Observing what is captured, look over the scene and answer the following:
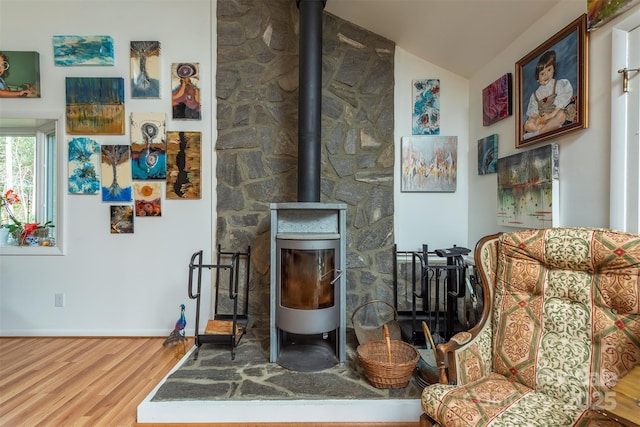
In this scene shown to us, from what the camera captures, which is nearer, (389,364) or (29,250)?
(389,364)

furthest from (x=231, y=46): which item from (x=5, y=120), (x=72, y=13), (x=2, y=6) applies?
(x=5, y=120)

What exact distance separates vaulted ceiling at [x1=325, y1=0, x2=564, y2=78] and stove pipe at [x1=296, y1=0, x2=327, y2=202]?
0.39 meters

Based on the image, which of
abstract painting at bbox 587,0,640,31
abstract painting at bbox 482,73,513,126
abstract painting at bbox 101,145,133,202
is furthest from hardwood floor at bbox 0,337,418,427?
abstract painting at bbox 587,0,640,31

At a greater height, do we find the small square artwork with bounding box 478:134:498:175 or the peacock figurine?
the small square artwork with bounding box 478:134:498:175

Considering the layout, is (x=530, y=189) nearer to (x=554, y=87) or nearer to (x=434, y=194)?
(x=554, y=87)

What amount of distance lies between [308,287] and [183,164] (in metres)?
1.55

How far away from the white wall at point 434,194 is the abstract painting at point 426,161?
0.18 ft

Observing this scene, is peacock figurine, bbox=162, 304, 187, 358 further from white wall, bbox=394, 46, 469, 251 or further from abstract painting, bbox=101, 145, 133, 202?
white wall, bbox=394, 46, 469, 251

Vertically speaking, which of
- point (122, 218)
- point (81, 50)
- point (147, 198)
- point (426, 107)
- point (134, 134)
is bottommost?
point (122, 218)

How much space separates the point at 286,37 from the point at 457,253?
220cm

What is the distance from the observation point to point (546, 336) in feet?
4.16

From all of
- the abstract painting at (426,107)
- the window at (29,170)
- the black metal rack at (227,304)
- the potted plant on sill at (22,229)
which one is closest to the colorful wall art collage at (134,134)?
the window at (29,170)

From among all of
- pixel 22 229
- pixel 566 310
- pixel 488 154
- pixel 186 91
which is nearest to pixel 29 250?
pixel 22 229

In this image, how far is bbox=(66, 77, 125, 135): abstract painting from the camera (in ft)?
8.14
